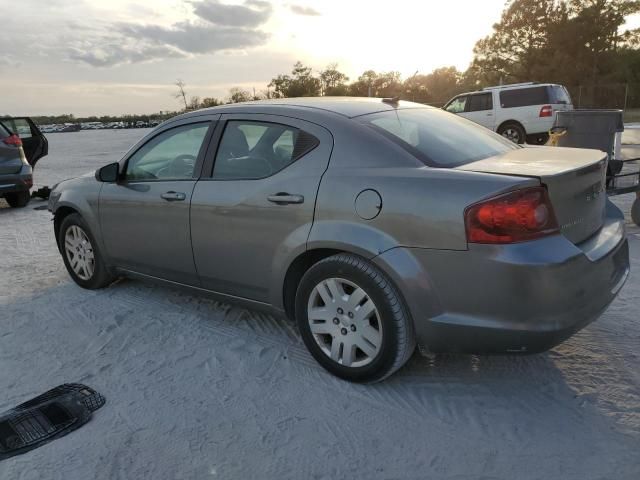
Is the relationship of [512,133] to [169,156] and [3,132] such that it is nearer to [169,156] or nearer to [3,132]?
[3,132]

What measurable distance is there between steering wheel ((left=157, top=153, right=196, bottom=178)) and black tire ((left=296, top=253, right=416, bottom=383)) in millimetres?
1302

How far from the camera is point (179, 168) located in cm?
396

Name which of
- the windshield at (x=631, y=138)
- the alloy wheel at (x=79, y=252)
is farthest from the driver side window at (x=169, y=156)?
the windshield at (x=631, y=138)

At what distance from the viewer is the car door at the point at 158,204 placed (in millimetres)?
3834

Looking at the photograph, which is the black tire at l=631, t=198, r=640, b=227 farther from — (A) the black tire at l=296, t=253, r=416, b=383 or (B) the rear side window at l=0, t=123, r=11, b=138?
(B) the rear side window at l=0, t=123, r=11, b=138

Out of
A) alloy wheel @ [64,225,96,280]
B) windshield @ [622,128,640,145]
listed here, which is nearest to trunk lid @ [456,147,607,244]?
alloy wheel @ [64,225,96,280]

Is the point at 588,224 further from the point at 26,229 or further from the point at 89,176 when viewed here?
the point at 26,229

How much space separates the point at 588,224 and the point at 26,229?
7.35 meters

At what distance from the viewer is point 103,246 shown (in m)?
4.55

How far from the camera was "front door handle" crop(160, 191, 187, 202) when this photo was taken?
379 cm

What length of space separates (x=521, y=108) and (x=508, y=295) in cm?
1574

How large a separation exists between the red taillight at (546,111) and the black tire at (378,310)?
604 inches

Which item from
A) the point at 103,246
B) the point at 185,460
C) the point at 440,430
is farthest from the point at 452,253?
the point at 103,246

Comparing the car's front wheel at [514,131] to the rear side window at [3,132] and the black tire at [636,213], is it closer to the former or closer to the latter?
the black tire at [636,213]
